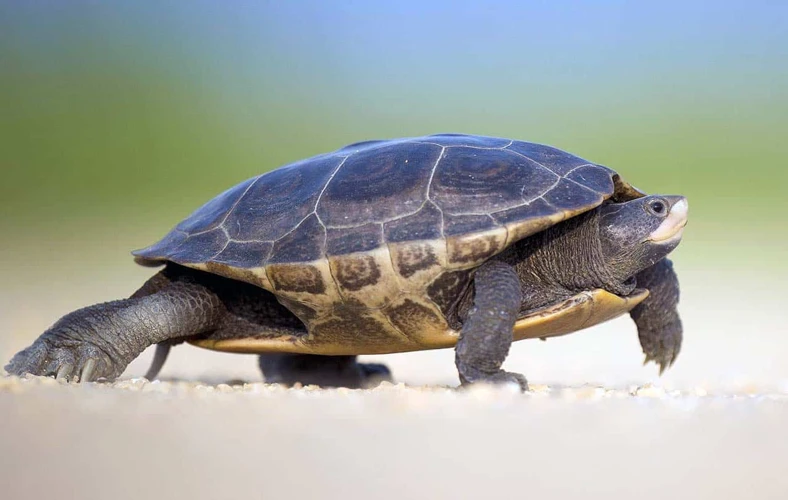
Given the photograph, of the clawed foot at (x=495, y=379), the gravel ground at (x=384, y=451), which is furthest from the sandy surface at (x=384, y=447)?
the clawed foot at (x=495, y=379)

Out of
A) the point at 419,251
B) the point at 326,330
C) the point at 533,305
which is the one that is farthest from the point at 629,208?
the point at 326,330

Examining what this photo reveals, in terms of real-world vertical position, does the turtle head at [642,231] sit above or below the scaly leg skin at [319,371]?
above

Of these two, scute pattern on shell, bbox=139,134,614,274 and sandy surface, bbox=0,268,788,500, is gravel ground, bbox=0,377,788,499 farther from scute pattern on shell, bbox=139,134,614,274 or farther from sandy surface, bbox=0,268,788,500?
scute pattern on shell, bbox=139,134,614,274

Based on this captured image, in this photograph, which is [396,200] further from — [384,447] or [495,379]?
[384,447]

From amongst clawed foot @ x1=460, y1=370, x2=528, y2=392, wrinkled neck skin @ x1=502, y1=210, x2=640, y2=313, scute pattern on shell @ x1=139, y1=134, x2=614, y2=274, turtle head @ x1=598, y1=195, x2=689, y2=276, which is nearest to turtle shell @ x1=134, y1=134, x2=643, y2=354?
scute pattern on shell @ x1=139, y1=134, x2=614, y2=274

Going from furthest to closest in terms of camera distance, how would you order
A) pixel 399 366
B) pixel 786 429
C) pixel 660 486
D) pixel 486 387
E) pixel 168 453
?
pixel 399 366
pixel 486 387
pixel 786 429
pixel 168 453
pixel 660 486

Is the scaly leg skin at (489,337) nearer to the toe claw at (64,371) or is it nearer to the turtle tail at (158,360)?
the toe claw at (64,371)

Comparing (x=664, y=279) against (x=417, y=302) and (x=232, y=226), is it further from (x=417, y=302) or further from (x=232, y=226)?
(x=232, y=226)
